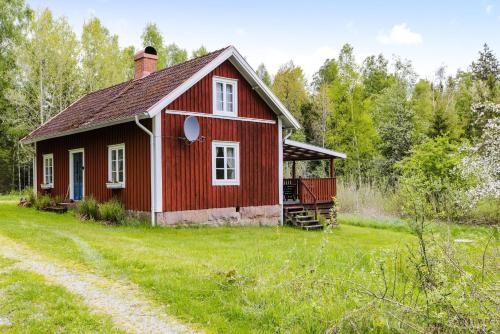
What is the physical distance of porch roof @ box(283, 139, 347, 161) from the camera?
1750cm

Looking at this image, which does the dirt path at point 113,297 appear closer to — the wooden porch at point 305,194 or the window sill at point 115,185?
the window sill at point 115,185

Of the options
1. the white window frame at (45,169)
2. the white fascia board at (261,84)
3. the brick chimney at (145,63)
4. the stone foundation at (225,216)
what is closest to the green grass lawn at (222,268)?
the stone foundation at (225,216)

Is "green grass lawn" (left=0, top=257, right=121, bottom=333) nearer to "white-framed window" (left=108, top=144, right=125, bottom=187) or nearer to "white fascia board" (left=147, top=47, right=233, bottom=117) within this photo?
"white fascia board" (left=147, top=47, right=233, bottom=117)

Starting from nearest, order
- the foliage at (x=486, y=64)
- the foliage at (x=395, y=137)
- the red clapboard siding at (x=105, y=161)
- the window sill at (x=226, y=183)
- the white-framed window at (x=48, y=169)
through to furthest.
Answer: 1. the red clapboard siding at (x=105, y=161)
2. the window sill at (x=226, y=183)
3. the white-framed window at (x=48, y=169)
4. the foliage at (x=395, y=137)
5. the foliage at (x=486, y=64)

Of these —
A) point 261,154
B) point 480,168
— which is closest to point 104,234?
point 261,154

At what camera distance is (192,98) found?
47.5 ft

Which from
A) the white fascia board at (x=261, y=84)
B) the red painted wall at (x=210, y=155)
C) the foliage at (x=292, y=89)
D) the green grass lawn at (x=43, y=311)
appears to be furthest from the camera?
the foliage at (x=292, y=89)

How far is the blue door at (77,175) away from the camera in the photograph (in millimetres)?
17453

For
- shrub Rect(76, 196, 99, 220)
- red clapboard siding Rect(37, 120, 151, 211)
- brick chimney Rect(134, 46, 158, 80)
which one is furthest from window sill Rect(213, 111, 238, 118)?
brick chimney Rect(134, 46, 158, 80)

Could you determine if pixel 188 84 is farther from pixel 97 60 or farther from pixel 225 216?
pixel 97 60

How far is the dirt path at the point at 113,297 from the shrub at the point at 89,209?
6.50m

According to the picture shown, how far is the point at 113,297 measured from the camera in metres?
6.08

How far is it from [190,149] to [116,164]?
112 inches

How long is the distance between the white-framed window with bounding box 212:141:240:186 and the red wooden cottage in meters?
0.03
